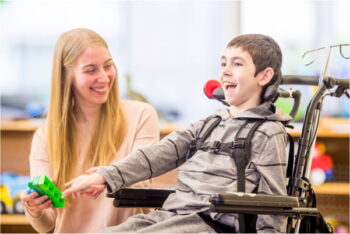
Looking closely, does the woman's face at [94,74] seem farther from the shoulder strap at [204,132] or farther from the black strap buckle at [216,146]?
the black strap buckle at [216,146]

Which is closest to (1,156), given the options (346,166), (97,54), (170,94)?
(170,94)

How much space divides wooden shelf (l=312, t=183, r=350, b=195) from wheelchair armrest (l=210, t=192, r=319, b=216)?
1.91m

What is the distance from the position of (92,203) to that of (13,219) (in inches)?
54.2

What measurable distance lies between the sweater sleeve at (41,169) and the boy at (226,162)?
44 cm

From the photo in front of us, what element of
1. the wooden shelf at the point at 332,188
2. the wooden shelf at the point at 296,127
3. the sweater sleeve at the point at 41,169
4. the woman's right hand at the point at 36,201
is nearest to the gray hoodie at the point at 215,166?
the woman's right hand at the point at 36,201

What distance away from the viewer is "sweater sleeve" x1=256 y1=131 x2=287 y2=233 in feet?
4.92

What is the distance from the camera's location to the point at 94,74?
199 cm

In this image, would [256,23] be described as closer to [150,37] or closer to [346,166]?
[150,37]

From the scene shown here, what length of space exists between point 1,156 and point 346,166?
2.04 m

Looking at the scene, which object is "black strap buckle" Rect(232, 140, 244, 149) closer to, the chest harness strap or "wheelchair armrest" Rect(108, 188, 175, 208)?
the chest harness strap

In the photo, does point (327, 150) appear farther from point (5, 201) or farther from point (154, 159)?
point (154, 159)

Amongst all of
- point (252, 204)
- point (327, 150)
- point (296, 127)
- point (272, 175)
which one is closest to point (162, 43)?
point (296, 127)

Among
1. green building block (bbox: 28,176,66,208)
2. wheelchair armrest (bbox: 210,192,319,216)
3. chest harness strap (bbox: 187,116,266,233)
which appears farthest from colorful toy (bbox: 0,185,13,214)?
wheelchair armrest (bbox: 210,192,319,216)

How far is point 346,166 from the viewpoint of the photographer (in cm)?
348
